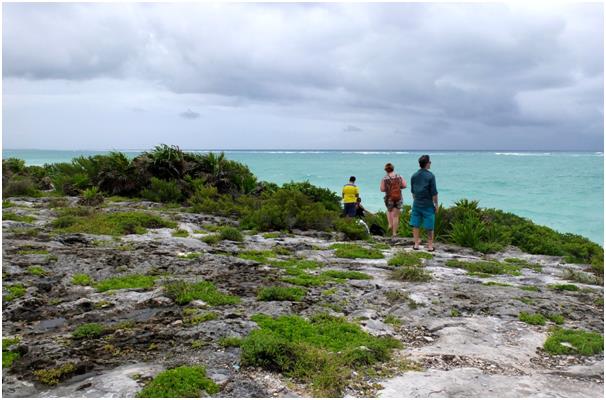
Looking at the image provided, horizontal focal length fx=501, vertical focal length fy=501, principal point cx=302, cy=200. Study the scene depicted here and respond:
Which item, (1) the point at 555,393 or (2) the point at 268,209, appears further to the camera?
(2) the point at 268,209

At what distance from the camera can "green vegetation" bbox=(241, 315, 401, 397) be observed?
14.6 ft

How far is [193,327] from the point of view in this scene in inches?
218

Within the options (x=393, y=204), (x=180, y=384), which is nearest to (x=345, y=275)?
(x=180, y=384)

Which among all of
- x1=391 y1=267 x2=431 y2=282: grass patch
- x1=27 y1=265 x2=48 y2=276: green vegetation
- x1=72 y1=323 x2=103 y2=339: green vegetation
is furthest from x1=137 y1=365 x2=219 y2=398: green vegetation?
x1=391 y1=267 x2=431 y2=282: grass patch

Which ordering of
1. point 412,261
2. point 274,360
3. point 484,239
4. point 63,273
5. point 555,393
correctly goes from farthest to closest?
point 484,239
point 412,261
point 63,273
point 274,360
point 555,393

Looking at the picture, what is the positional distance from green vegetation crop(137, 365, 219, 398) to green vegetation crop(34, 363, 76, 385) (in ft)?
2.72

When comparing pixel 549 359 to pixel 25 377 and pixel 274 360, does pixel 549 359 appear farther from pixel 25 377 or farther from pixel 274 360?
pixel 25 377

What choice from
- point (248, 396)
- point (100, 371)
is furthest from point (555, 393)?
point (100, 371)

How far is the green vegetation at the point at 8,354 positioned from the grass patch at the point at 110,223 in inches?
226

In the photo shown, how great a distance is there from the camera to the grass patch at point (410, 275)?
324 inches

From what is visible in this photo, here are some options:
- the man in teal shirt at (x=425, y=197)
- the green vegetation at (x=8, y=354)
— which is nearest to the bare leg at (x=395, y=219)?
the man in teal shirt at (x=425, y=197)

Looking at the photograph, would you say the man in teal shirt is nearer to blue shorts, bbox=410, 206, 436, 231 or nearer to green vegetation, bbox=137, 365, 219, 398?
blue shorts, bbox=410, 206, 436, 231

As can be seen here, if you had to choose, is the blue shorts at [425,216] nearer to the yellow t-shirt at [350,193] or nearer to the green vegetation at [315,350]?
the yellow t-shirt at [350,193]

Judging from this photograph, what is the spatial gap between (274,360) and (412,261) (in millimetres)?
5377
